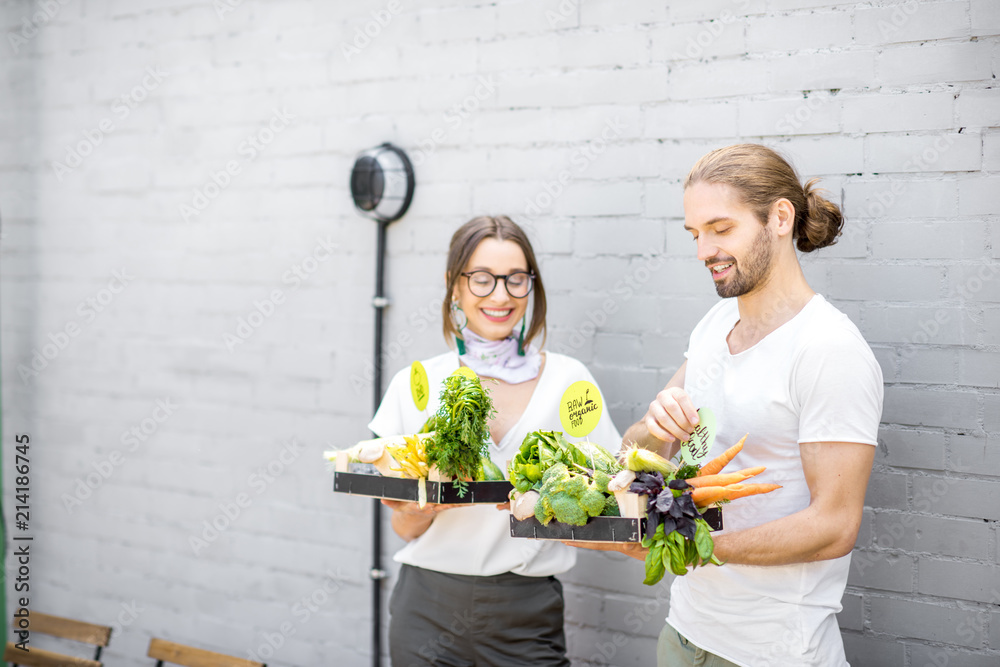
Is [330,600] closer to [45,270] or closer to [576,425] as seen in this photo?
[576,425]

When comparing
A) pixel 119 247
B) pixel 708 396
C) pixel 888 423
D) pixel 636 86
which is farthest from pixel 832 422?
pixel 119 247

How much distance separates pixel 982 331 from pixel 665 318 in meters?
0.85

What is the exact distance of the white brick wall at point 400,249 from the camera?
2.16m

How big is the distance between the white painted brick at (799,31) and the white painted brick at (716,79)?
61 mm

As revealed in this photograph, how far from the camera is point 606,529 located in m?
1.64

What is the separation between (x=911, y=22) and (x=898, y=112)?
0.24m

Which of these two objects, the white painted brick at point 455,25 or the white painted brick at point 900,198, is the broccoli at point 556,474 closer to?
the white painted brick at point 900,198

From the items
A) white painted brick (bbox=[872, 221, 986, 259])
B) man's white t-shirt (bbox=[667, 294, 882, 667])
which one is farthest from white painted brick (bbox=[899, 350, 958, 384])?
man's white t-shirt (bbox=[667, 294, 882, 667])

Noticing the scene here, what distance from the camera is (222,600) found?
10.9ft

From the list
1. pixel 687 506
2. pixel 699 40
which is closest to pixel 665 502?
pixel 687 506

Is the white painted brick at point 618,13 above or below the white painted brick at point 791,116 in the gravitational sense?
above

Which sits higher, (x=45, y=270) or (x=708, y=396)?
(x=45, y=270)

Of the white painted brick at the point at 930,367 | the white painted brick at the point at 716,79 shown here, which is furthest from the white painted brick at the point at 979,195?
the white painted brick at the point at 716,79

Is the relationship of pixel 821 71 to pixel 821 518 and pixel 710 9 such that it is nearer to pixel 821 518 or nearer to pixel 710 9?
pixel 710 9
